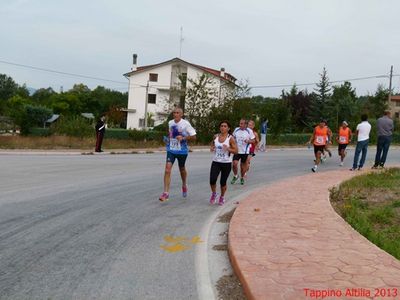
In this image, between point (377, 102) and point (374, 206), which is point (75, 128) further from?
point (377, 102)

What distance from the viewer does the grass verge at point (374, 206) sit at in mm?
7151

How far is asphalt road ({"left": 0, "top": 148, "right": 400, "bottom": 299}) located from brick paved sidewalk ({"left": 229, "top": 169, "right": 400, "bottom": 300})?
621 mm

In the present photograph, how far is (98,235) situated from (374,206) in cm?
556

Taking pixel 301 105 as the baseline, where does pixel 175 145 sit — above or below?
below

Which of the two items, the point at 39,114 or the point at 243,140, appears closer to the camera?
the point at 243,140

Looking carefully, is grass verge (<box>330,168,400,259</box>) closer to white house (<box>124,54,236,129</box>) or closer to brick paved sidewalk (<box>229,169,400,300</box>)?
brick paved sidewalk (<box>229,169,400,300</box>)

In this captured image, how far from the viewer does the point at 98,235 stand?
6.72 m

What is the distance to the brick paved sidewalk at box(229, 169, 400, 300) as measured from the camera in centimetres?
449

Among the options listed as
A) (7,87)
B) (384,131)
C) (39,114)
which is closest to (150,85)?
(39,114)

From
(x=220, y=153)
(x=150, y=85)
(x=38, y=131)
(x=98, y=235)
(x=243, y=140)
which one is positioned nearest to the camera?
(x=98, y=235)

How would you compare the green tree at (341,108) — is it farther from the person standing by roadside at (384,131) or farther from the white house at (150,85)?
the person standing by roadside at (384,131)

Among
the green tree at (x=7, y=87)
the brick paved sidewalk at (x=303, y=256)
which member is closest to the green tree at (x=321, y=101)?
the brick paved sidewalk at (x=303, y=256)

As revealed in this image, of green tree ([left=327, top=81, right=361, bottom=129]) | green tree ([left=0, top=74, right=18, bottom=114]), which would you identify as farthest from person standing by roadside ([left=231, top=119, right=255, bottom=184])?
green tree ([left=0, top=74, right=18, bottom=114])

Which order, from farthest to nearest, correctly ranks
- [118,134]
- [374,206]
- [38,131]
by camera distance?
[38,131], [118,134], [374,206]
